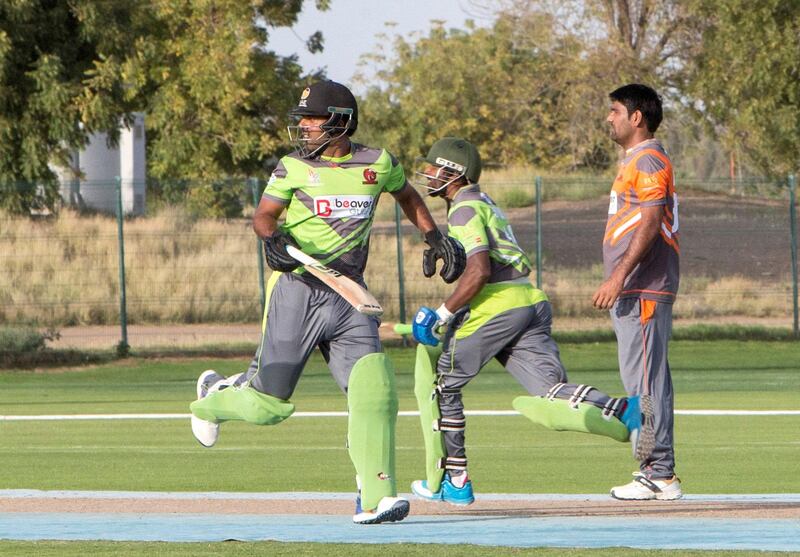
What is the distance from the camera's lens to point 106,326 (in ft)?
80.7

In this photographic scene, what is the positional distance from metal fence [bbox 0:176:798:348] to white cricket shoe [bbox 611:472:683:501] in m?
15.5

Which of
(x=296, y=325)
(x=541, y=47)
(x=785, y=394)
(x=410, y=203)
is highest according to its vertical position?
(x=541, y=47)

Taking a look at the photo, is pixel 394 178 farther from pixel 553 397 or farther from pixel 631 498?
pixel 631 498

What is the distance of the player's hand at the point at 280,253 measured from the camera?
24.3 ft

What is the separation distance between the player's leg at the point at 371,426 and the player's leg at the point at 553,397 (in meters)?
0.95

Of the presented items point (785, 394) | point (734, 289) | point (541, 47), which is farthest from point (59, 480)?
point (541, 47)

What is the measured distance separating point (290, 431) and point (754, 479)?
207 inches

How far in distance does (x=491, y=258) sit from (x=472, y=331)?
423mm

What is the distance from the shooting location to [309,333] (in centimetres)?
754

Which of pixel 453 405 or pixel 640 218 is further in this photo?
pixel 453 405

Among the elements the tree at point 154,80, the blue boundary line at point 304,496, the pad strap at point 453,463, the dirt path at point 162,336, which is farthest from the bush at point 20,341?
the pad strap at point 453,463

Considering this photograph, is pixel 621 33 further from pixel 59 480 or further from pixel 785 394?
pixel 59 480

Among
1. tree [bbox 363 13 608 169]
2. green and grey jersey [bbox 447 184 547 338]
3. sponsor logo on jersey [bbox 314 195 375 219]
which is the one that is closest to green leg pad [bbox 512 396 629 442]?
green and grey jersey [bbox 447 184 547 338]

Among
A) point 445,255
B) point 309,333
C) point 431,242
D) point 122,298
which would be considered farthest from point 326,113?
point 122,298
